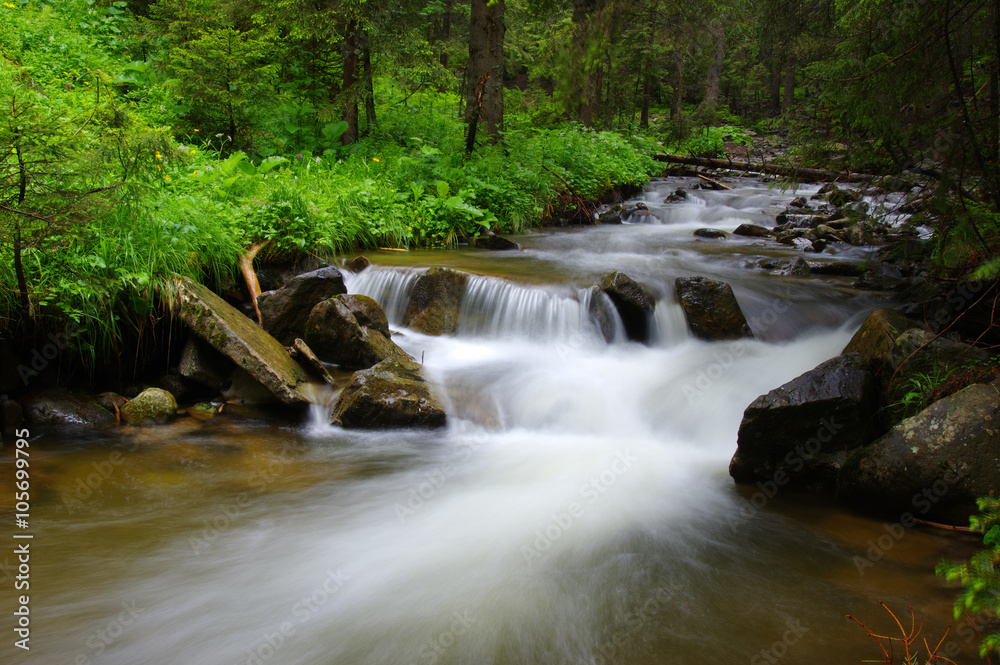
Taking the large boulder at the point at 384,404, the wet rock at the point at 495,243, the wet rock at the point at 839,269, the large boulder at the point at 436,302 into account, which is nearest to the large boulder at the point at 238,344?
the large boulder at the point at 384,404

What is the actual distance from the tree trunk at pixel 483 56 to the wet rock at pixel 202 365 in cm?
831

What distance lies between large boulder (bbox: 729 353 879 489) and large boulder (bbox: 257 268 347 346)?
4498 mm

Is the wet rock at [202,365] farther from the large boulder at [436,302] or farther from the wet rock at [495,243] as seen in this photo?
the wet rock at [495,243]

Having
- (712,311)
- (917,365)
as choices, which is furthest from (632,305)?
(917,365)

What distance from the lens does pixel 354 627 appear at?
3088 mm

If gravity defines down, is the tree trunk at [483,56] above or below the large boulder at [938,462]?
above

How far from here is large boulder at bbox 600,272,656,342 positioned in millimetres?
7094

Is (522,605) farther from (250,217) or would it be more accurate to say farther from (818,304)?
(250,217)

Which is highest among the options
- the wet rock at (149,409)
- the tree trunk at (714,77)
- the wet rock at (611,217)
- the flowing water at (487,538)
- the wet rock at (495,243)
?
the tree trunk at (714,77)

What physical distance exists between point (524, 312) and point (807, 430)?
12.3ft

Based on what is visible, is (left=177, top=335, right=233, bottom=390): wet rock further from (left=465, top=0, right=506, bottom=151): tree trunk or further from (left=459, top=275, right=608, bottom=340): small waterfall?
(left=465, top=0, right=506, bottom=151): tree trunk

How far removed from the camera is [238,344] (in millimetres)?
5352

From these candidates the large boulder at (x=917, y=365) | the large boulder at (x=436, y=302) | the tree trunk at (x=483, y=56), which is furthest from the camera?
the tree trunk at (x=483, y=56)

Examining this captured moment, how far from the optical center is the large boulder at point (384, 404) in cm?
528
